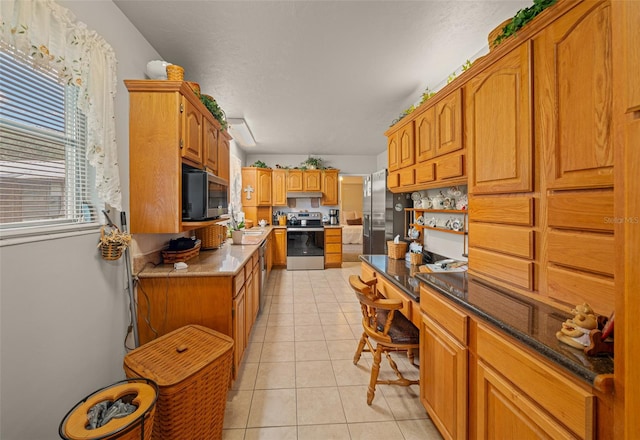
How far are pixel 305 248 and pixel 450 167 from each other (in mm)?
3917

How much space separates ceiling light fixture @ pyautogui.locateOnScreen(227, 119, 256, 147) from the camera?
3.76 meters

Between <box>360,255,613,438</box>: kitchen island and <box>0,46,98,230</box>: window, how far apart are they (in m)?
1.97

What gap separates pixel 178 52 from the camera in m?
2.12

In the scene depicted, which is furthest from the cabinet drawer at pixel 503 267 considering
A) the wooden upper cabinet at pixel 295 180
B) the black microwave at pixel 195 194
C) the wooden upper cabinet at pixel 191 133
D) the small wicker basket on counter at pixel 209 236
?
the wooden upper cabinet at pixel 295 180

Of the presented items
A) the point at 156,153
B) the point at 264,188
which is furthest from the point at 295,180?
the point at 156,153

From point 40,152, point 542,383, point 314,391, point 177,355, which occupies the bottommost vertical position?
point 314,391

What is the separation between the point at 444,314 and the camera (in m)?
1.30

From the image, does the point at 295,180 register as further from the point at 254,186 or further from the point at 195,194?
the point at 195,194

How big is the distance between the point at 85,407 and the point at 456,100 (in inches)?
98.7

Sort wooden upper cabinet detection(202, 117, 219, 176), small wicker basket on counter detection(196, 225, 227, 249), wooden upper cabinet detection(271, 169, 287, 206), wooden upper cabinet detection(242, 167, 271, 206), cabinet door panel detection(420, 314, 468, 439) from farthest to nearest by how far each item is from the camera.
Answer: wooden upper cabinet detection(271, 169, 287, 206), wooden upper cabinet detection(242, 167, 271, 206), small wicker basket on counter detection(196, 225, 227, 249), wooden upper cabinet detection(202, 117, 219, 176), cabinet door panel detection(420, 314, 468, 439)

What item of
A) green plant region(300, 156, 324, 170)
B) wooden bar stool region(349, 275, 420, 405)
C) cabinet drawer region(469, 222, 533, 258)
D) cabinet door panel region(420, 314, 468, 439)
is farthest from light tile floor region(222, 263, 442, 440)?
green plant region(300, 156, 324, 170)

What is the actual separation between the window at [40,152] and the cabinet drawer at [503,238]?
7.34 feet

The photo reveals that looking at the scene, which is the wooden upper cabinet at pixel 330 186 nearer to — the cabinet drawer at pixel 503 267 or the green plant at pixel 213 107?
the green plant at pixel 213 107

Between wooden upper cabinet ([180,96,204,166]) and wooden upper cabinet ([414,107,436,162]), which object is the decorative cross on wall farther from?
wooden upper cabinet ([414,107,436,162])
